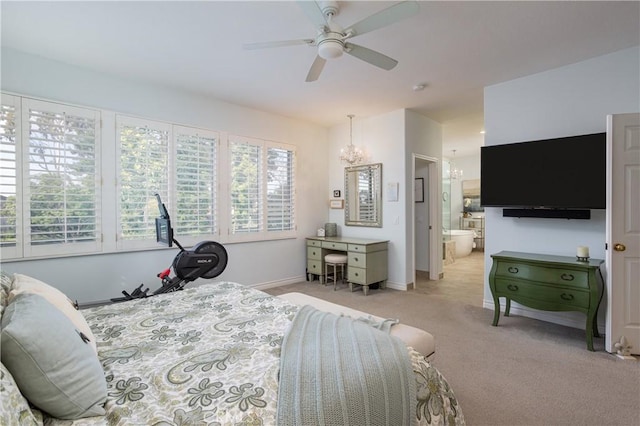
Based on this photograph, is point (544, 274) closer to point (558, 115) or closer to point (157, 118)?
point (558, 115)

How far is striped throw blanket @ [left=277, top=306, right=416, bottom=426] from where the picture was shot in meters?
1.09

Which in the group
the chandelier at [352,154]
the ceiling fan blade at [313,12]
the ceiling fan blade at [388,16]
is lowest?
the chandelier at [352,154]

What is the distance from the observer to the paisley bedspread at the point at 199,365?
1.04 meters

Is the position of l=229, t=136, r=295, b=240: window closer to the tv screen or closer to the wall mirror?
Answer: the wall mirror

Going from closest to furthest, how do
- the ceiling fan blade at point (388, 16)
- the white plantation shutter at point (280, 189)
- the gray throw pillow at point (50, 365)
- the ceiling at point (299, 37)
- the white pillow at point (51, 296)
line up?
the gray throw pillow at point (50, 365), the white pillow at point (51, 296), the ceiling fan blade at point (388, 16), the ceiling at point (299, 37), the white plantation shutter at point (280, 189)

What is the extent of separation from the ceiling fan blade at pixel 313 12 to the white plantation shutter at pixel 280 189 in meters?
3.05

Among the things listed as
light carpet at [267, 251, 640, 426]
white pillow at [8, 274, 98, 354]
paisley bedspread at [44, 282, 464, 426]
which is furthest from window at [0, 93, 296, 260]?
light carpet at [267, 251, 640, 426]

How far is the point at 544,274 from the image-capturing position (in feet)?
10.1

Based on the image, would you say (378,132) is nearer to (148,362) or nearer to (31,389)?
(148,362)

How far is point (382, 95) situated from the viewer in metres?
4.21

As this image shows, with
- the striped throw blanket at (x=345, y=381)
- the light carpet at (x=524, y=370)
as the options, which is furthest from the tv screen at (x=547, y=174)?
the striped throw blanket at (x=345, y=381)

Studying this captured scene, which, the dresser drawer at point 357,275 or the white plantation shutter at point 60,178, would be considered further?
the dresser drawer at point 357,275

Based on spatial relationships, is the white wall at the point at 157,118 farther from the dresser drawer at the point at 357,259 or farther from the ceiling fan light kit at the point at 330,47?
the ceiling fan light kit at the point at 330,47

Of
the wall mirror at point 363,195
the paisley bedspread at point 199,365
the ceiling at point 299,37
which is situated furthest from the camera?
the wall mirror at point 363,195
